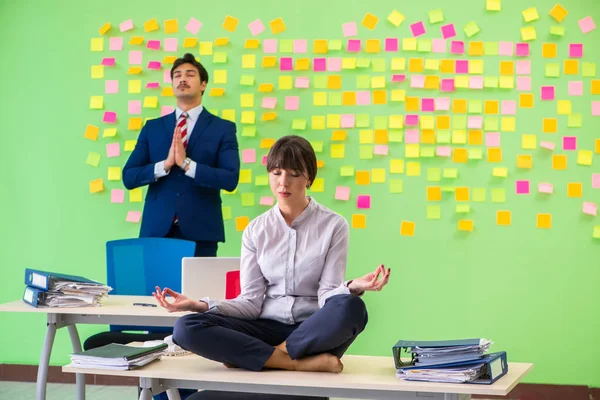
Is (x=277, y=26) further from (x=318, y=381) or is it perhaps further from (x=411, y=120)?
(x=318, y=381)

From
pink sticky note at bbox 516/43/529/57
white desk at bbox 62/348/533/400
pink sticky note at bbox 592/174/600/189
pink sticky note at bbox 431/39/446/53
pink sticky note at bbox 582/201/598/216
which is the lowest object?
white desk at bbox 62/348/533/400

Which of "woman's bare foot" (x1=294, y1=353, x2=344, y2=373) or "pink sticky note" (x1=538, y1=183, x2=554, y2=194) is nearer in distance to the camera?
"woman's bare foot" (x1=294, y1=353, x2=344, y2=373)

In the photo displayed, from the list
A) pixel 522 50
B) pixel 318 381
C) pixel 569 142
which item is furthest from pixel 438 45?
pixel 318 381

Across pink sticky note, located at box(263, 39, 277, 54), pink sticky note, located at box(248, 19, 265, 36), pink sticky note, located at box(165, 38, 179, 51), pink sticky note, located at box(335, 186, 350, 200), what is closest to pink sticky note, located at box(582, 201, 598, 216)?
pink sticky note, located at box(335, 186, 350, 200)

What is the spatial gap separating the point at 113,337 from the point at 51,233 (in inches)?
55.1

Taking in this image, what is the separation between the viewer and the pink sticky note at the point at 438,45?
14.0 feet

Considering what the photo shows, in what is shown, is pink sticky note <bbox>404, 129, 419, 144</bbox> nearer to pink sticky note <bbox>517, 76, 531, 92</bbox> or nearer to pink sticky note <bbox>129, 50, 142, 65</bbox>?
pink sticky note <bbox>517, 76, 531, 92</bbox>

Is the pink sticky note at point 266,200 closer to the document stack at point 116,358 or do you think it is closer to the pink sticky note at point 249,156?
the pink sticky note at point 249,156

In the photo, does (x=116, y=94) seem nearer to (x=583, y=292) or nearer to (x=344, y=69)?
(x=344, y=69)

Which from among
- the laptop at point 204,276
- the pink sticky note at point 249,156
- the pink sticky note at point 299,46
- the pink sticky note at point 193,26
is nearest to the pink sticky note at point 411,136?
the pink sticky note at point 299,46

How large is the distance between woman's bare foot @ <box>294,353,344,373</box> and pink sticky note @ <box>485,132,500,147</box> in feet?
7.70

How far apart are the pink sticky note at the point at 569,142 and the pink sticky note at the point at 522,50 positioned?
1.57 feet

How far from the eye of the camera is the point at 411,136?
4.29 m

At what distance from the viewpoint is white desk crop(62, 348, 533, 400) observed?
1979 millimetres
